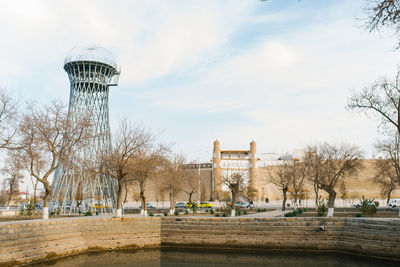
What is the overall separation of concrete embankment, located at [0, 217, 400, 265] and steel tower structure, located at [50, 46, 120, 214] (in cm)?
1312

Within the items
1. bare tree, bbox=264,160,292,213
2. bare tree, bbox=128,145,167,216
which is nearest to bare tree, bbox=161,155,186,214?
bare tree, bbox=128,145,167,216

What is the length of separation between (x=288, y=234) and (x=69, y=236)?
483 inches

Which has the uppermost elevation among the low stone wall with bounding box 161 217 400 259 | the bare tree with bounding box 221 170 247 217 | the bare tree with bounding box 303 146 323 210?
the bare tree with bounding box 303 146 323 210

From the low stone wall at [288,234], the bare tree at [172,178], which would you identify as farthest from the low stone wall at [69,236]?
the bare tree at [172,178]

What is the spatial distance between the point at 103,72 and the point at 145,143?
45.9 feet

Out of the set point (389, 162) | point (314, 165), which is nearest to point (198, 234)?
point (314, 165)

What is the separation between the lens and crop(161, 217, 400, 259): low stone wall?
17.8m

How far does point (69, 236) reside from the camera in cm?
1909

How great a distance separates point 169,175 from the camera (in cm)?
3512

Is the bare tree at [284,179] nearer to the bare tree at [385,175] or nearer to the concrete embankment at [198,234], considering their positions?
the concrete embankment at [198,234]

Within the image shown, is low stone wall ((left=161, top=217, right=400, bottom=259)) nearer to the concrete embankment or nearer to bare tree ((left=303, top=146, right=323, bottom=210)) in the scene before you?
the concrete embankment

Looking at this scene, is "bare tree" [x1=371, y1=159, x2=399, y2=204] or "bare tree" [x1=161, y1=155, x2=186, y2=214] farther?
"bare tree" [x1=371, y1=159, x2=399, y2=204]

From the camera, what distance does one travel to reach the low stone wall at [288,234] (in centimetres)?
1780

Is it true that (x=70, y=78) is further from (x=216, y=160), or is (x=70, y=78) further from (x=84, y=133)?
(x=216, y=160)
